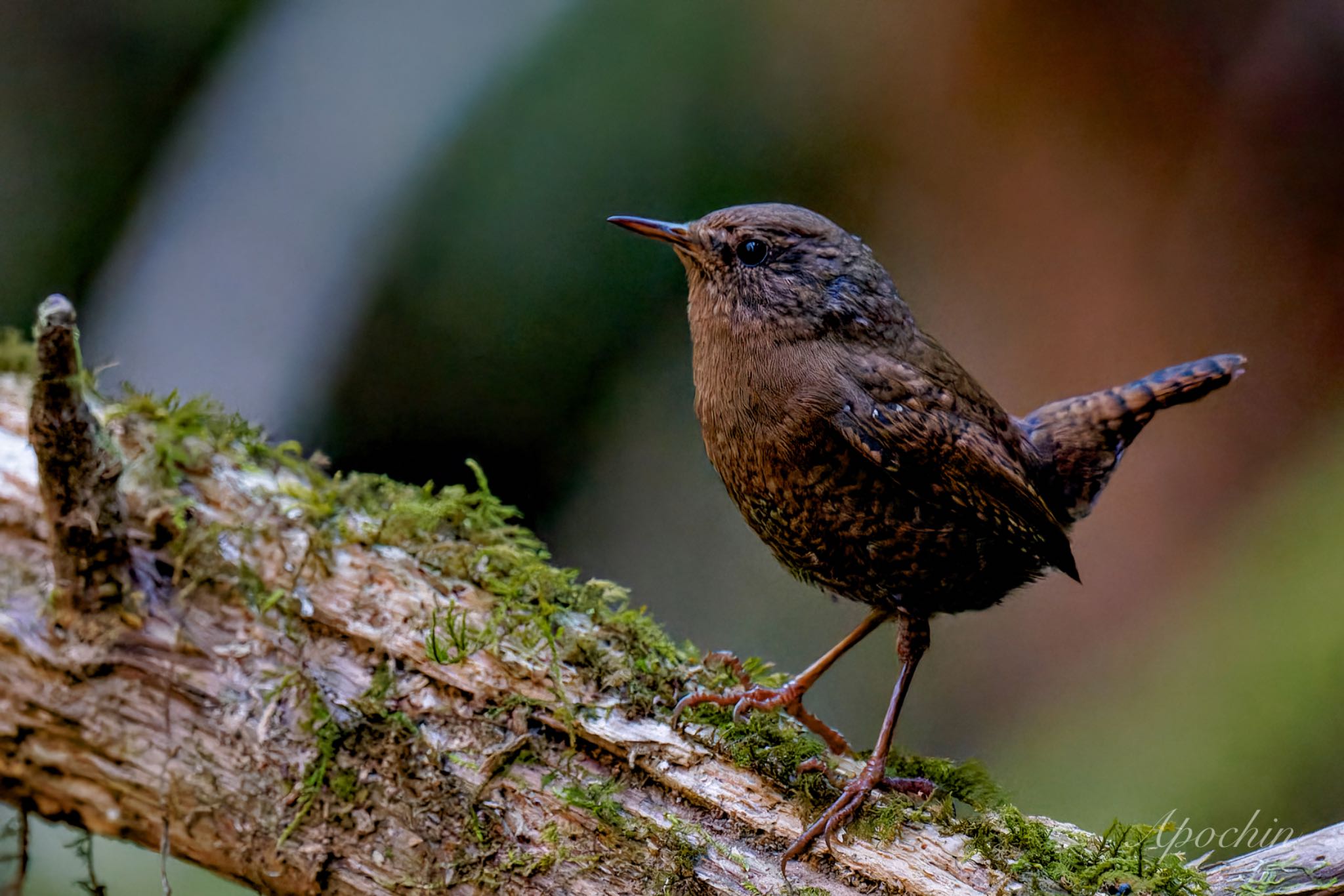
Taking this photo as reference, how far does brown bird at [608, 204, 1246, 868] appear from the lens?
2.37 meters

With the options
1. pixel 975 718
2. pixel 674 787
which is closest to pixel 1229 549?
pixel 975 718

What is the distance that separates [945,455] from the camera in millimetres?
2441

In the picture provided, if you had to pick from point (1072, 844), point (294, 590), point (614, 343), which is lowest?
point (294, 590)

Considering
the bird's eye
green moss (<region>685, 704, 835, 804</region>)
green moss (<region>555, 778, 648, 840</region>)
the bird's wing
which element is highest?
the bird's eye

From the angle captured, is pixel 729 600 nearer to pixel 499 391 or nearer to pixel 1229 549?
pixel 499 391

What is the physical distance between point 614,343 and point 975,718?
2824 millimetres

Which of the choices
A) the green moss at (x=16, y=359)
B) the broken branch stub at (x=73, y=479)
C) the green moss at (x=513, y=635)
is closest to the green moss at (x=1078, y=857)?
the green moss at (x=513, y=635)

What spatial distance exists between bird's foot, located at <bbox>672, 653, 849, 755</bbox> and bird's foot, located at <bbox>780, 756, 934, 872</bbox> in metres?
0.21

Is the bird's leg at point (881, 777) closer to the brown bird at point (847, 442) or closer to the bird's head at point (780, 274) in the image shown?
the brown bird at point (847, 442)

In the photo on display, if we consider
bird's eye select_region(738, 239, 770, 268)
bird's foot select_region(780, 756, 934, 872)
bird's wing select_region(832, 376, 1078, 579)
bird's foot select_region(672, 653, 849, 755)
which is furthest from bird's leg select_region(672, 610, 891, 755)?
bird's eye select_region(738, 239, 770, 268)

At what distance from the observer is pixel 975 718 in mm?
5055
